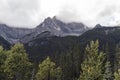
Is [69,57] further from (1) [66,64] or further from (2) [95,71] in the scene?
(2) [95,71]

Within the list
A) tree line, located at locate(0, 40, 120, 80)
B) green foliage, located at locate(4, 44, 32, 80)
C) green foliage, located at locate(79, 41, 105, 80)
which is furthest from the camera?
green foliage, located at locate(4, 44, 32, 80)

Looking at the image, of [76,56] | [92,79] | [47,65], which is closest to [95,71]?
[92,79]

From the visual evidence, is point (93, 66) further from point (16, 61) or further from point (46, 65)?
point (46, 65)

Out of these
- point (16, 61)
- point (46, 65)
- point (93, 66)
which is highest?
point (46, 65)

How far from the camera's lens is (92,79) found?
59969 millimetres

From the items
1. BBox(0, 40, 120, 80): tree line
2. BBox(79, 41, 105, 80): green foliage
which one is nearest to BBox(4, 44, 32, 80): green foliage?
BBox(0, 40, 120, 80): tree line

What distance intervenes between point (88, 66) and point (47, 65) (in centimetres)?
6731

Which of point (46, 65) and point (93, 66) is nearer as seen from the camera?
point (93, 66)

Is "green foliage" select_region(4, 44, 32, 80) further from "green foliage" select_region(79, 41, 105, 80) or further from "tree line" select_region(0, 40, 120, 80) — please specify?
"green foliage" select_region(79, 41, 105, 80)

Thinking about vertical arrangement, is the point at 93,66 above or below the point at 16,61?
below

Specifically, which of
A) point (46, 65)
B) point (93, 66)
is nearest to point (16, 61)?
point (93, 66)

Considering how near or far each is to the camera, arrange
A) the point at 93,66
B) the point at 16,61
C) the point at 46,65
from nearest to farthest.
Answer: the point at 93,66
the point at 16,61
the point at 46,65

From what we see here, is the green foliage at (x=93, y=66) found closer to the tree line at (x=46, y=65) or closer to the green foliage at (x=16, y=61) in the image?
the tree line at (x=46, y=65)

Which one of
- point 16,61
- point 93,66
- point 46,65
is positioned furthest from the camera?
point 46,65
